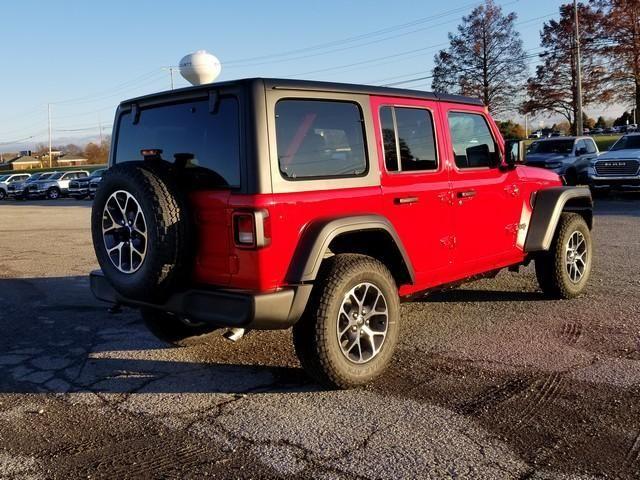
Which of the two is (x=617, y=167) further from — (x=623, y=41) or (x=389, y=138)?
(x=623, y=41)

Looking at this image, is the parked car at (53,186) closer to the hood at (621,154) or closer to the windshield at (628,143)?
the hood at (621,154)

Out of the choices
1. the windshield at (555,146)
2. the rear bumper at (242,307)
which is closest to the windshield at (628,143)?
the windshield at (555,146)

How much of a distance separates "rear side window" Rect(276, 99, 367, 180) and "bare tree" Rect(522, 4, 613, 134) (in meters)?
38.1

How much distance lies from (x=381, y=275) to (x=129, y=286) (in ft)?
5.42

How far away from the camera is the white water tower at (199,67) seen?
15.3 metres

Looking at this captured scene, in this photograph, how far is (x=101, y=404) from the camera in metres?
4.02

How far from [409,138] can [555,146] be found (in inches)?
652

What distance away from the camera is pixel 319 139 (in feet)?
13.5

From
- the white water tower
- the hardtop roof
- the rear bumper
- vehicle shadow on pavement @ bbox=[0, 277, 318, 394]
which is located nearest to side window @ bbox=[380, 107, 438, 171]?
the hardtop roof

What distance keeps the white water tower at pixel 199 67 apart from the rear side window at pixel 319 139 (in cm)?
1188

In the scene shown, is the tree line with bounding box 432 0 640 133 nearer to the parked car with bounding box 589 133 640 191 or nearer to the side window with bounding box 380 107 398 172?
the parked car with bounding box 589 133 640 191

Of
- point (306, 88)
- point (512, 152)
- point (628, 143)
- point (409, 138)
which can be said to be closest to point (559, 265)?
point (512, 152)

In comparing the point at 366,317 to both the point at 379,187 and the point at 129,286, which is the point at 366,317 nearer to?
the point at 379,187

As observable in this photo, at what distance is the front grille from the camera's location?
1742cm
